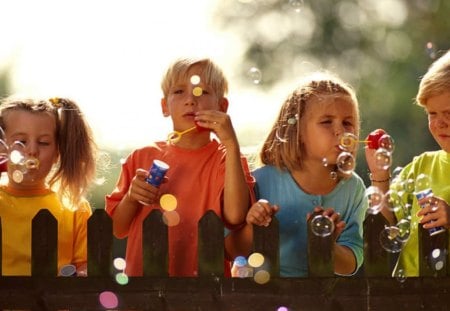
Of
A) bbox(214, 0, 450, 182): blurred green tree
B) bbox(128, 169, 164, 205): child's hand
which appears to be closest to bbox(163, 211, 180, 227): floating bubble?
bbox(128, 169, 164, 205): child's hand

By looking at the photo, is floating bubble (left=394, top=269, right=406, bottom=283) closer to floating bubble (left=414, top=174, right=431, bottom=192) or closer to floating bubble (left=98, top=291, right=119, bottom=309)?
floating bubble (left=414, top=174, right=431, bottom=192)

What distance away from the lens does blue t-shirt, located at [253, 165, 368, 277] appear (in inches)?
211

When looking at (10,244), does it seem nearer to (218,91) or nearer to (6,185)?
(6,185)

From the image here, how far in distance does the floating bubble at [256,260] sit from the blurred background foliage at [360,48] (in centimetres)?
1050

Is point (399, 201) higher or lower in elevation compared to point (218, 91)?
lower

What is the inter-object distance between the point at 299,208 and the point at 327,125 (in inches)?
15.6

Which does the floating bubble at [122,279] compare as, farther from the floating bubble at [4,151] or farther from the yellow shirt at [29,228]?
the floating bubble at [4,151]

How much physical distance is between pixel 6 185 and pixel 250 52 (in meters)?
14.8

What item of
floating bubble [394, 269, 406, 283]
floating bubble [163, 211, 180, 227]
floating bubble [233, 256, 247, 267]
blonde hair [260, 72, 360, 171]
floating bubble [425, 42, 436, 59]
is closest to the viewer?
floating bubble [394, 269, 406, 283]

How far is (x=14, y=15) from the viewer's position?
2317cm

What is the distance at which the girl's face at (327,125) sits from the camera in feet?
17.9

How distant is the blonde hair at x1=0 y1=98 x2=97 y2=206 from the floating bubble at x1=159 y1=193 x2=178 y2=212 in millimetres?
490

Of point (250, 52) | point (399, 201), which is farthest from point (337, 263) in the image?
point (250, 52)

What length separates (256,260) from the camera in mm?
5039
